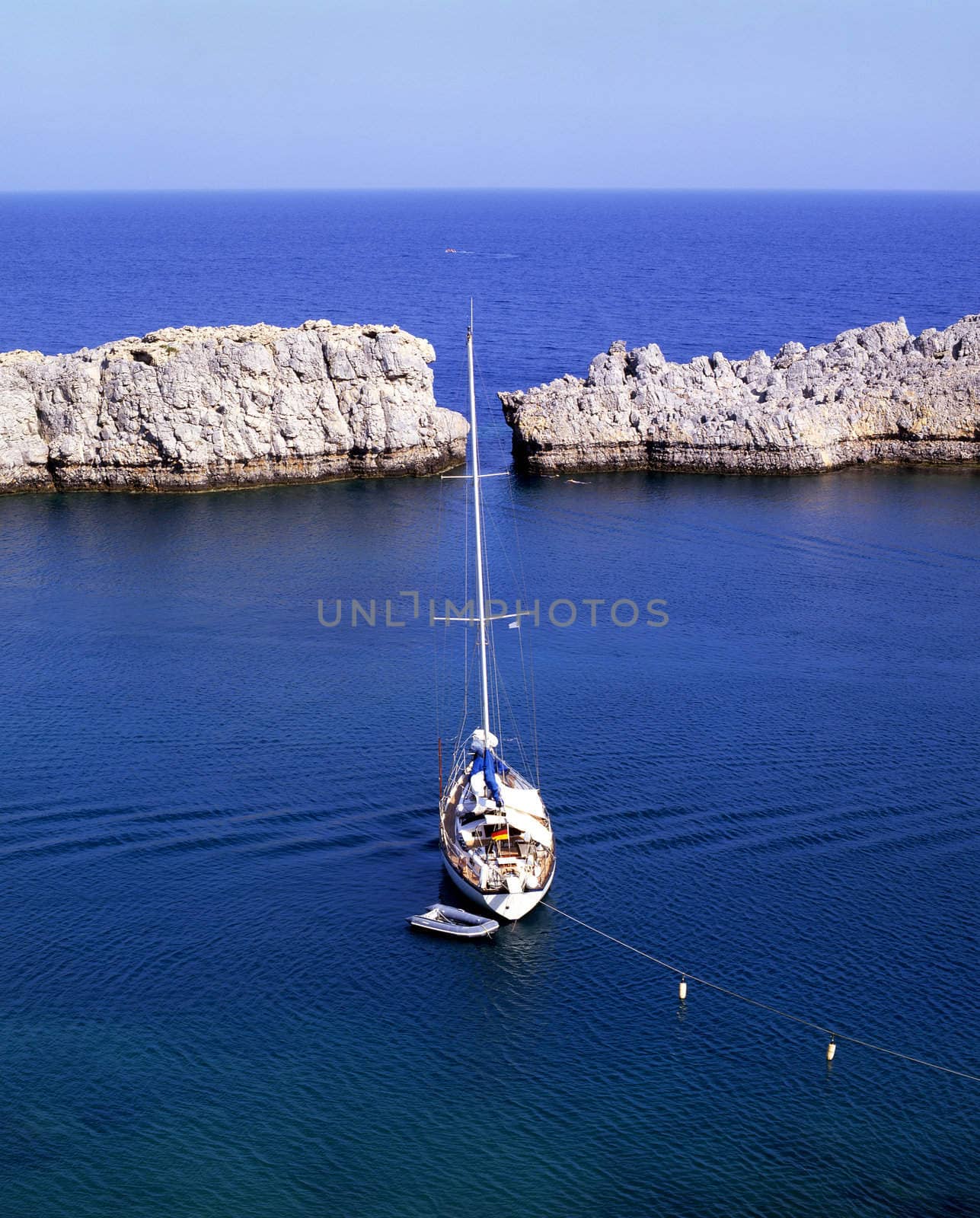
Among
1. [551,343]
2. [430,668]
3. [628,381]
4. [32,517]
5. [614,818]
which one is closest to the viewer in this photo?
[614,818]

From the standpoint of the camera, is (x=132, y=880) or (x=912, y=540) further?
(x=912, y=540)

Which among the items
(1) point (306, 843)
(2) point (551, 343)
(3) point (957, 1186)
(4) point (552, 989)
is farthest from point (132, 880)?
(2) point (551, 343)

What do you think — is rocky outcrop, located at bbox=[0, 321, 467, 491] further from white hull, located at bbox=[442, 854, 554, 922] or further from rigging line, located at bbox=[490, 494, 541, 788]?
white hull, located at bbox=[442, 854, 554, 922]

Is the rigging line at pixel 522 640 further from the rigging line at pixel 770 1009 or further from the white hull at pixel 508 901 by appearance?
the rigging line at pixel 770 1009

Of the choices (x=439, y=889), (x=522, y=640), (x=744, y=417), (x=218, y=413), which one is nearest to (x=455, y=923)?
(x=439, y=889)

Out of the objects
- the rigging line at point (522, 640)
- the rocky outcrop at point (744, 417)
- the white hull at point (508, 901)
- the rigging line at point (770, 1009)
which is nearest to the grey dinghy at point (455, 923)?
the white hull at point (508, 901)

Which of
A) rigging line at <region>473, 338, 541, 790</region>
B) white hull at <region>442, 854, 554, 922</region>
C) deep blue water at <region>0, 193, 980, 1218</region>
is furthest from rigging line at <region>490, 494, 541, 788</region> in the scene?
white hull at <region>442, 854, 554, 922</region>

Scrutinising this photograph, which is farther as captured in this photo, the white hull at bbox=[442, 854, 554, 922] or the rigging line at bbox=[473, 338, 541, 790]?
the rigging line at bbox=[473, 338, 541, 790]

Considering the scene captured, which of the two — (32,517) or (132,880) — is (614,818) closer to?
(132,880)
